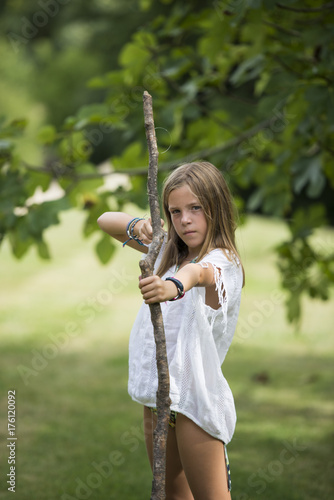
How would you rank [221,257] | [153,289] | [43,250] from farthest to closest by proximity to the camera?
1. [43,250]
2. [221,257]
3. [153,289]

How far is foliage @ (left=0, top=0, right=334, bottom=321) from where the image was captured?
3055 mm

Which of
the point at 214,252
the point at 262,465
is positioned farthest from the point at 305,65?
the point at 262,465

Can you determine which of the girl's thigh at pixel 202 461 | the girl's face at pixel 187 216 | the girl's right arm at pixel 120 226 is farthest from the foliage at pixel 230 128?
the girl's thigh at pixel 202 461

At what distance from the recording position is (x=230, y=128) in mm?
4012

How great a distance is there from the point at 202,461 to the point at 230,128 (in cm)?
257

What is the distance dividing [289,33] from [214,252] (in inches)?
78.8

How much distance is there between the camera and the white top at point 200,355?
1921 millimetres

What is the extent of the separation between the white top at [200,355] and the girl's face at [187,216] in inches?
3.2

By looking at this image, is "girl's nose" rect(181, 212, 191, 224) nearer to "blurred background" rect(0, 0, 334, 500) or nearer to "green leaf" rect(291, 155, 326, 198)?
"blurred background" rect(0, 0, 334, 500)

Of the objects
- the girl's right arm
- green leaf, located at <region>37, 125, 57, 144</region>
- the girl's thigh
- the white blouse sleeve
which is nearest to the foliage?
green leaf, located at <region>37, 125, 57, 144</region>

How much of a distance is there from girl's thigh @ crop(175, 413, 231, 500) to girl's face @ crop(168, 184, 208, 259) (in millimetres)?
574

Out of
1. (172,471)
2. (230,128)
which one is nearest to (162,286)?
(172,471)

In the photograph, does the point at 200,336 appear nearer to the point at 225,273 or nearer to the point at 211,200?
the point at 225,273

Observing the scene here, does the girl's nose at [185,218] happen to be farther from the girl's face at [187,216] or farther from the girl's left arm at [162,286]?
the girl's left arm at [162,286]
